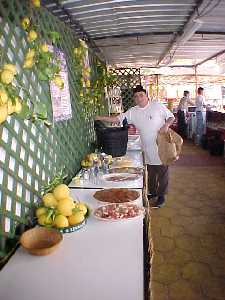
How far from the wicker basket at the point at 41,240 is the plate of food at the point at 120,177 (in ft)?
3.63

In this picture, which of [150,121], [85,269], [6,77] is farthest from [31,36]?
[150,121]

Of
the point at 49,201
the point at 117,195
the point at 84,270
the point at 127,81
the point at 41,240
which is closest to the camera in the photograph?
the point at 84,270

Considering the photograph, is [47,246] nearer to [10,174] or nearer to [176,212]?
[10,174]

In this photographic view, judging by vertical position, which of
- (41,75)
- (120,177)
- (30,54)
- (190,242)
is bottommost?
(190,242)

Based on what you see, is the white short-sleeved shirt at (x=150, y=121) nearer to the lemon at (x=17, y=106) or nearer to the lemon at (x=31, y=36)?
the lemon at (x=31, y=36)

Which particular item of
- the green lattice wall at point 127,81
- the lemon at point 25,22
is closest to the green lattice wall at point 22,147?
the lemon at point 25,22

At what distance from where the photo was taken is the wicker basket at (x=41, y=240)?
1478 mm

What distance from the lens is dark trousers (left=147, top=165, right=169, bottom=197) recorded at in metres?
4.02

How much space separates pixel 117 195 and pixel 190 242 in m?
1.35

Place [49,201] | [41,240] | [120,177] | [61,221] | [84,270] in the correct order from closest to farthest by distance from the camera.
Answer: [84,270]
[41,240]
[61,221]
[49,201]
[120,177]

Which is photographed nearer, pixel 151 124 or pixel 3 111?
pixel 3 111

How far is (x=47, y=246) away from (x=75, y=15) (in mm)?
2189

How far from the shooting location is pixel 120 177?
2.72 metres

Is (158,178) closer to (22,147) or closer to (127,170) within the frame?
(127,170)
